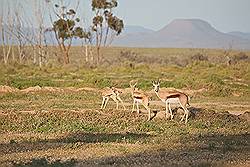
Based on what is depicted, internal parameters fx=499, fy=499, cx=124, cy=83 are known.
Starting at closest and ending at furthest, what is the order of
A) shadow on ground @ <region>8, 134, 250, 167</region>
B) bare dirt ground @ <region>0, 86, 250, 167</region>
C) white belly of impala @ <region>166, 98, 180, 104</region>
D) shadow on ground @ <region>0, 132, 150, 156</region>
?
shadow on ground @ <region>8, 134, 250, 167</region> < bare dirt ground @ <region>0, 86, 250, 167</region> < shadow on ground @ <region>0, 132, 150, 156</region> < white belly of impala @ <region>166, 98, 180, 104</region>

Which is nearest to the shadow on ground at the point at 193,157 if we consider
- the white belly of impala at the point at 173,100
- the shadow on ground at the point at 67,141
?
the shadow on ground at the point at 67,141

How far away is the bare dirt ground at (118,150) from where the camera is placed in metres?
11.7

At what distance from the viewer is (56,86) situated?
121ft

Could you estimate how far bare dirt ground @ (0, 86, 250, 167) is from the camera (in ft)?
38.5

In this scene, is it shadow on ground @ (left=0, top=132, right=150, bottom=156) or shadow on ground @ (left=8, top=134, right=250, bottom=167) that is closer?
shadow on ground @ (left=8, top=134, right=250, bottom=167)

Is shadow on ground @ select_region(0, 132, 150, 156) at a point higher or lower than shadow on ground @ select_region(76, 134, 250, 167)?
lower

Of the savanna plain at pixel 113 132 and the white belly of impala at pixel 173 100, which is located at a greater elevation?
the white belly of impala at pixel 173 100

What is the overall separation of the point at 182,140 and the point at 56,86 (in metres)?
22.3

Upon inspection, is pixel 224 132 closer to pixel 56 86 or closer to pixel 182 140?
pixel 182 140

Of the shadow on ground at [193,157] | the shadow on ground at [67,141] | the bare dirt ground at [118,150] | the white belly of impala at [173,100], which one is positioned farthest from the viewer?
the white belly of impala at [173,100]

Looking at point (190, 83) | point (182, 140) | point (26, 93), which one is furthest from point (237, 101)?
point (182, 140)

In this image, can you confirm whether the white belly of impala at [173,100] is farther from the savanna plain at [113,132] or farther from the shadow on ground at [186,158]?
the shadow on ground at [186,158]

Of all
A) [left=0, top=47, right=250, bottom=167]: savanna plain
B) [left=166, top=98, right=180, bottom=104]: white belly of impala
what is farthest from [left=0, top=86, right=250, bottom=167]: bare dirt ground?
[left=166, top=98, right=180, bottom=104]: white belly of impala

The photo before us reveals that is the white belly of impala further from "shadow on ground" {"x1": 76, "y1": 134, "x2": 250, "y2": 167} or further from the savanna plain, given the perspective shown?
"shadow on ground" {"x1": 76, "y1": 134, "x2": 250, "y2": 167}
